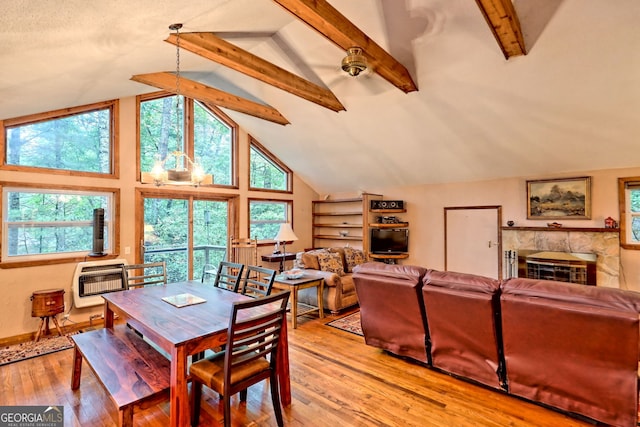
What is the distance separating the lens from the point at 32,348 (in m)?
3.61

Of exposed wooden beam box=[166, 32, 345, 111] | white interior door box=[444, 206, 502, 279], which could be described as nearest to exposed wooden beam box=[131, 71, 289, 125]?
exposed wooden beam box=[166, 32, 345, 111]

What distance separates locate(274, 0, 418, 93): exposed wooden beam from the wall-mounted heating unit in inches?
150

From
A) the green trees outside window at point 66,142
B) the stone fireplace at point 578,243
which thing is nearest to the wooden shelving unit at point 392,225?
the stone fireplace at point 578,243

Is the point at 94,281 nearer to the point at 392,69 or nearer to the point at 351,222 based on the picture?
the point at 392,69

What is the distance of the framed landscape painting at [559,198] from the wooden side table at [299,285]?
3857mm

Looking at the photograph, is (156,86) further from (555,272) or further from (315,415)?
(555,272)

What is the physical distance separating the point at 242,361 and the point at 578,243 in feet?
17.9

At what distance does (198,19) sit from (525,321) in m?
3.60

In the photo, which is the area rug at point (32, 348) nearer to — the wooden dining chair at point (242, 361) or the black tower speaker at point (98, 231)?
the black tower speaker at point (98, 231)

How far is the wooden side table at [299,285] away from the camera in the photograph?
4250mm

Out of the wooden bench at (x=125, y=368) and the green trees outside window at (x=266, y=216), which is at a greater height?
the green trees outside window at (x=266, y=216)

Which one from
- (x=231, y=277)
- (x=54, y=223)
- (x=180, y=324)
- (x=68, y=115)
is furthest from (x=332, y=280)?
(x=68, y=115)

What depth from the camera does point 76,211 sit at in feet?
14.5

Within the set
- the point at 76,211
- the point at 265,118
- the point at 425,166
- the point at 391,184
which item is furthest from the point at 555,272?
the point at 76,211
